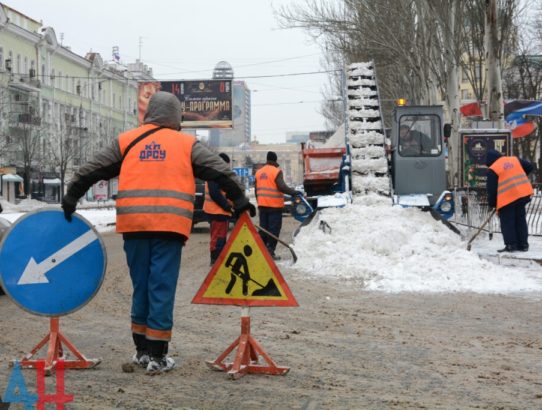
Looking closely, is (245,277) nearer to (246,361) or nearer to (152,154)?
(246,361)

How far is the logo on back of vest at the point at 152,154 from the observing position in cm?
550

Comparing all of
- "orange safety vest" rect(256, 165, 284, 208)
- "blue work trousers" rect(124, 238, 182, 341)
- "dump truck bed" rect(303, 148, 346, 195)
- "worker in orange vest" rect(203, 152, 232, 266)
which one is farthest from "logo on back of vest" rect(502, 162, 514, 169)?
"blue work trousers" rect(124, 238, 182, 341)

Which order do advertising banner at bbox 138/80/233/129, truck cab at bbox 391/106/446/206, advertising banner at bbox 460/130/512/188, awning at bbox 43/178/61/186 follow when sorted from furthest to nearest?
awning at bbox 43/178/61/186, advertising banner at bbox 138/80/233/129, advertising banner at bbox 460/130/512/188, truck cab at bbox 391/106/446/206

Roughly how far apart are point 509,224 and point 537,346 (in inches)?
251

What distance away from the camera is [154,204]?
17.8 feet

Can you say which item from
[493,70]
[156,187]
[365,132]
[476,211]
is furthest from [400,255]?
[493,70]

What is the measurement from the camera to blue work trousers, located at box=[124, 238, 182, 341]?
5.41 metres

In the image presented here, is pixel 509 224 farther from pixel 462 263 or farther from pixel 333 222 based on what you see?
pixel 333 222

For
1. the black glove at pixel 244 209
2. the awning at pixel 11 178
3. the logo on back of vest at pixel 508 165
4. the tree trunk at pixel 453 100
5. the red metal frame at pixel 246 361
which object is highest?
the tree trunk at pixel 453 100

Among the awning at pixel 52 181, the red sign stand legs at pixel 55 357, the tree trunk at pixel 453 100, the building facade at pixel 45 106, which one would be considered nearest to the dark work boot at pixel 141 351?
the red sign stand legs at pixel 55 357

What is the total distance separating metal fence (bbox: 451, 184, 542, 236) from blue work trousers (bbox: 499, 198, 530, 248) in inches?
113

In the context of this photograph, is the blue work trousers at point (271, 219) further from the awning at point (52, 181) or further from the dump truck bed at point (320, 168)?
the awning at point (52, 181)

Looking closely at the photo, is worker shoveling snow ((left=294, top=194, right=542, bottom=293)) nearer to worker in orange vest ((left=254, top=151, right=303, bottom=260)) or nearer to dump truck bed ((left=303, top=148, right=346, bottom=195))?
worker in orange vest ((left=254, top=151, right=303, bottom=260))

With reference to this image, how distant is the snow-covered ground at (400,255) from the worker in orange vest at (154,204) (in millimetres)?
5282
